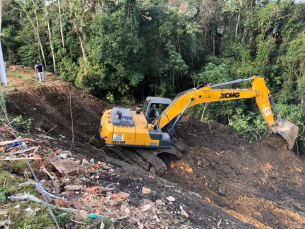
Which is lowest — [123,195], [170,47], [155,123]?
[123,195]

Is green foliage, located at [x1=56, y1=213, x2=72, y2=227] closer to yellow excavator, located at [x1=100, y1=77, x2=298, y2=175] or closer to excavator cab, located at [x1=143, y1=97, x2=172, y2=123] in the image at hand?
yellow excavator, located at [x1=100, y1=77, x2=298, y2=175]

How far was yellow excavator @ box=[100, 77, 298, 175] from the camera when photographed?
21.2 ft

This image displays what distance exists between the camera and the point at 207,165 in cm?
743

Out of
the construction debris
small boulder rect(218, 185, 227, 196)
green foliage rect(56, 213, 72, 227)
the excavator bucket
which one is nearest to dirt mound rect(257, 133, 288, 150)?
the excavator bucket

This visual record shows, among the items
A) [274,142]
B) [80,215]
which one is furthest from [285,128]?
[80,215]

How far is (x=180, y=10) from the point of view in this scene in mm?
13141

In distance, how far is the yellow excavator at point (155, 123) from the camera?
6453 mm

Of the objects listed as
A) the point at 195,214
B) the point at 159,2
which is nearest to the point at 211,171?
the point at 195,214

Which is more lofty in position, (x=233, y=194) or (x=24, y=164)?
(x=24, y=164)

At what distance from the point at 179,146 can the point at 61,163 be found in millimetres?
4550

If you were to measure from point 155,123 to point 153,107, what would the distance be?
667 millimetres

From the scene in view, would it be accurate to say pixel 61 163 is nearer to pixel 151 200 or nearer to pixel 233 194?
pixel 151 200

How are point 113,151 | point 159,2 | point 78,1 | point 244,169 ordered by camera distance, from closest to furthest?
1. point 113,151
2. point 244,169
3. point 78,1
4. point 159,2

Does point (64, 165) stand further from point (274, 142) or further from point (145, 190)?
point (274, 142)
